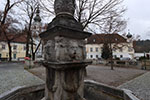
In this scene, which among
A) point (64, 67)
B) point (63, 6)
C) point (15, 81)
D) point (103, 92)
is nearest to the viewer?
point (64, 67)

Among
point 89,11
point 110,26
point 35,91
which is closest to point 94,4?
point 89,11

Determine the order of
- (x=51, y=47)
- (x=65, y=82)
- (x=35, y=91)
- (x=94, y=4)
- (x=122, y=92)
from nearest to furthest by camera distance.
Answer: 1. (x=65, y=82)
2. (x=51, y=47)
3. (x=122, y=92)
4. (x=35, y=91)
5. (x=94, y=4)

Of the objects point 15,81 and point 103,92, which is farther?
point 15,81

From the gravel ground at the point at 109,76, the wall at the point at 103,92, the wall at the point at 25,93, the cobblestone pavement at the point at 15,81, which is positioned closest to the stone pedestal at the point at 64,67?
the wall at the point at 25,93

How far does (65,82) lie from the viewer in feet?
6.13

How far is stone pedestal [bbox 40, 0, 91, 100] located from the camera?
1857 millimetres

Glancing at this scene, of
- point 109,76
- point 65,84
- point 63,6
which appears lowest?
point 109,76

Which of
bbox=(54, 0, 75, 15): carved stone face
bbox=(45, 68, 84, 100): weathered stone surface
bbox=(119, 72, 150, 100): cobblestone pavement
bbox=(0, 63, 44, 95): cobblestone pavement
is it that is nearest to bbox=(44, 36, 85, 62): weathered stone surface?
bbox=(45, 68, 84, 100): weathered stone surface

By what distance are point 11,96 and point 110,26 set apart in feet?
37.1

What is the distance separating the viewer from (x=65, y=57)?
1.93 meters

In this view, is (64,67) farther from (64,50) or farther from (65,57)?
(64,50)

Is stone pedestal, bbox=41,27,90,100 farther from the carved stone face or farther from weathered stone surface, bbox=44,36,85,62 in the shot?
the carved stone face

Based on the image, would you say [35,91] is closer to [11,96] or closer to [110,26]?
[11,96]

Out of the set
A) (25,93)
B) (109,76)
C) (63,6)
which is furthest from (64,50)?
(109,76)
